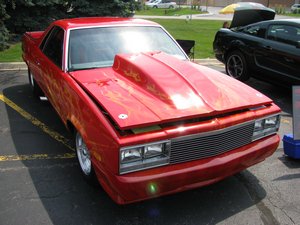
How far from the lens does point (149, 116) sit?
2.84 m

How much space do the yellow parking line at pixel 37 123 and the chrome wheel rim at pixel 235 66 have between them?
167 inches

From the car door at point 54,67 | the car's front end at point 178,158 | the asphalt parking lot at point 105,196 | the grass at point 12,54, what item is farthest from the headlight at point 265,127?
the grass at point 12,54

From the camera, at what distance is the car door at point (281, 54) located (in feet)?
20.3

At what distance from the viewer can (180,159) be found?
2820 mm

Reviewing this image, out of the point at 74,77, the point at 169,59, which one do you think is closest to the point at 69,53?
the point at 74,77

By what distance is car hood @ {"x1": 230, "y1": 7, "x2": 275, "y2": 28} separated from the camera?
8438 mm

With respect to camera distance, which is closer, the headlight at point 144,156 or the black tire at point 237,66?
the headlight at point 144,156

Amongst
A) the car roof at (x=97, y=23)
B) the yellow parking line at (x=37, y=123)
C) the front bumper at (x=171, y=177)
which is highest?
the car roof at (x=97, y=23)

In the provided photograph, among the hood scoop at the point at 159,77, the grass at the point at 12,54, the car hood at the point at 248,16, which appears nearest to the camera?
the hood scoop at the point at 159,77

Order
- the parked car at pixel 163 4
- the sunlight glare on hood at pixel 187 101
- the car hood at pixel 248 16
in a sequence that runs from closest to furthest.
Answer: the sunlight glare on hood at pixel 187 101
the car hood at pixel 248 16
the parked car at pixel 163 4

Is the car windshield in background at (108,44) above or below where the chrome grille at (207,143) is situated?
above

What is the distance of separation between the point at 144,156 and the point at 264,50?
4870 millimetres

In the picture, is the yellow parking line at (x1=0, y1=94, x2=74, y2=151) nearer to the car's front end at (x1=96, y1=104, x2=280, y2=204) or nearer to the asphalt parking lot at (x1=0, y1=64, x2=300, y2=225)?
the asphalt parking lot at (x1=0, y1=64, x2=300, y2=225)

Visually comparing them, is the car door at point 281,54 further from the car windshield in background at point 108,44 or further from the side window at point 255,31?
the car windshield in background at point 108,44
